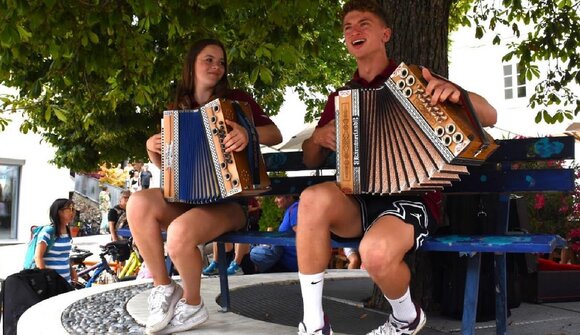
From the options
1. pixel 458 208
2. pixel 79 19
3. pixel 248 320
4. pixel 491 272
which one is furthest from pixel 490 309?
pixel 79 19

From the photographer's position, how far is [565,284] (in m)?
4.94

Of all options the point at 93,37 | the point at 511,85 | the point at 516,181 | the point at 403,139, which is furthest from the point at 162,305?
the point at 511,85

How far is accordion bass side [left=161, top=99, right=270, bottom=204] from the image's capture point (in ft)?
11.1

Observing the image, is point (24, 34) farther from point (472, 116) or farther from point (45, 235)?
point (472, 116)

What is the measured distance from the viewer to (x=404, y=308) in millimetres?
2961

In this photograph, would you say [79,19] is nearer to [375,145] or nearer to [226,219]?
[226,219]

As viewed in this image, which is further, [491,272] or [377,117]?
[491,272]

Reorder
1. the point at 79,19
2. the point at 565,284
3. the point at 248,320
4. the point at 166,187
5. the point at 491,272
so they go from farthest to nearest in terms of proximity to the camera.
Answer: the point at 79,19, the point at 565,284, the point at 491,272, the point at 248,320, the point at 166,187

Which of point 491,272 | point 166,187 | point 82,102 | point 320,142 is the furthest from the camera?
point 82,102

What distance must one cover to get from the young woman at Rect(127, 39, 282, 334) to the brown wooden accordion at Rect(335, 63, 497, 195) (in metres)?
0.62

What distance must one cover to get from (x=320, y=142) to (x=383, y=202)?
459 millimetres

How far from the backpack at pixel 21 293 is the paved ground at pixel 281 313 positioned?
0.52 m

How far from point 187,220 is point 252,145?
0.51 meters

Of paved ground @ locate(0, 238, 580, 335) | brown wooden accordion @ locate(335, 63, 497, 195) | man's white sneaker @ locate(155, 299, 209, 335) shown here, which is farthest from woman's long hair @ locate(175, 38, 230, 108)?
paved ground @ locate(0, 238, 580, 335)
